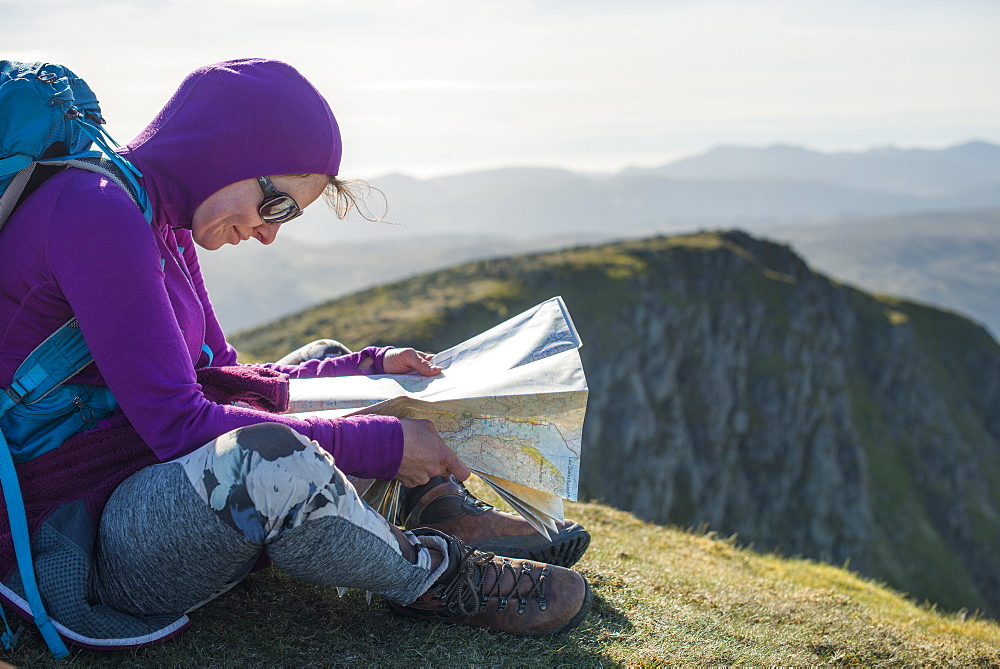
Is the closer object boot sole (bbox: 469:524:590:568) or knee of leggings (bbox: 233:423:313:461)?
knee of leggings (bbox: 233:423:313:461)

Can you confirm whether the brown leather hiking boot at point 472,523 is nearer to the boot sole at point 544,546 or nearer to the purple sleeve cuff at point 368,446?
the boot sole at point 544,546

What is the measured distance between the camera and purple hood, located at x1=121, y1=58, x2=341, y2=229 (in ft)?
13.4

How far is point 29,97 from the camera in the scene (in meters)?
3.77

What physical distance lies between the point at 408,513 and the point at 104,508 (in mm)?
2402

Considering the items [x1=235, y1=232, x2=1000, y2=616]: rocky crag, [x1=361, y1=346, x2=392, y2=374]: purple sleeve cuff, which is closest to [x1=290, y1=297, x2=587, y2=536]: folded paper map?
[x1=361, y1=346, x2=392, y2=374]: purple sleeve cuff

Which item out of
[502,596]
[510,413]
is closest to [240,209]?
[510,413]

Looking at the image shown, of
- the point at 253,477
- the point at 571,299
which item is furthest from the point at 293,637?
the point at 571,299

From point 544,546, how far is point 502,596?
94 cm

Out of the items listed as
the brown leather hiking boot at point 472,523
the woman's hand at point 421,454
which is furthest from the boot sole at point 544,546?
the woman's hand at point 421,454

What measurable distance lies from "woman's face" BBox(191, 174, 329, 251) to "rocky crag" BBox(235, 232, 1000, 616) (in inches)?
2432

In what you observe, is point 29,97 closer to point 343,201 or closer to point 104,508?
point 343,201

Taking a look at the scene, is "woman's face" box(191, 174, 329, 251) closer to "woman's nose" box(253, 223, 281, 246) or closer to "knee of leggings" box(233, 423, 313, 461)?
"woman's nose" box(253, 223, 281, 246)

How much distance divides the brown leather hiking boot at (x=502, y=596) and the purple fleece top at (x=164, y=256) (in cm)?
92

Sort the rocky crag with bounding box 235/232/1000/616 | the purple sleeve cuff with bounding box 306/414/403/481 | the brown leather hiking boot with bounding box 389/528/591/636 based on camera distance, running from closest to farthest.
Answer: the purple sleeve cuff with bounding box 306/414/403/481
the brown leather hiking boot with bounding box 389/528/591/636
the rocky crag with bounding box 235/232/1000/616
